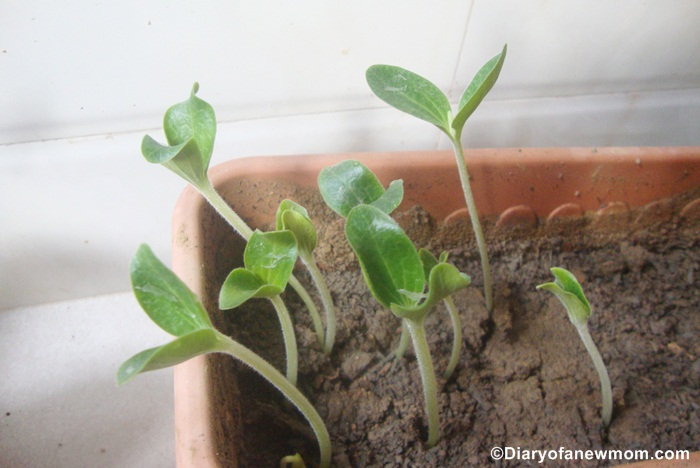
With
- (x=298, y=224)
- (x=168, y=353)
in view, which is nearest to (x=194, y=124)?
(x=298, y=224)

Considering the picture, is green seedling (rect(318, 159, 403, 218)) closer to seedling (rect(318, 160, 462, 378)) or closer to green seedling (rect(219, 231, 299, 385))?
seedling (rect(318, 160, 462, 378))

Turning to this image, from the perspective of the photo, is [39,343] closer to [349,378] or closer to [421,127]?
[349,378]

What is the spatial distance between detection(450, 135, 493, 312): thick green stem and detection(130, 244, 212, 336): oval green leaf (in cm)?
32

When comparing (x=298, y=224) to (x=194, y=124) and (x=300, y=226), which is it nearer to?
(x=300, y=226)

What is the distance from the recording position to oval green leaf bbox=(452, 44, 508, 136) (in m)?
0.48

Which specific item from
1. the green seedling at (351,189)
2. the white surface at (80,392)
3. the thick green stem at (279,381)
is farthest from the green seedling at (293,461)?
the white surface at (80,392)

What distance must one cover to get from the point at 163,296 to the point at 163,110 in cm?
41

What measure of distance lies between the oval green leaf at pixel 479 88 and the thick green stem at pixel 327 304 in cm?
20

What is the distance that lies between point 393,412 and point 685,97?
2.31ft

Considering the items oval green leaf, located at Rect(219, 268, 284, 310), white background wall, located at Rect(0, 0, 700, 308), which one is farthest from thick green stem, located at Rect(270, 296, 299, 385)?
white background wall, located at Rect(0, 0, 700, 308)

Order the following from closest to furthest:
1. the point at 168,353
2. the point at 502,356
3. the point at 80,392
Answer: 1. the point at 168,353
2. the point at 502,356
3. the point at 80,392

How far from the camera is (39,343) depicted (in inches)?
35.4

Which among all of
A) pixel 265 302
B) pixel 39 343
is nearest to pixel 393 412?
pixel 265 302

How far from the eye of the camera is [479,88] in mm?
479
